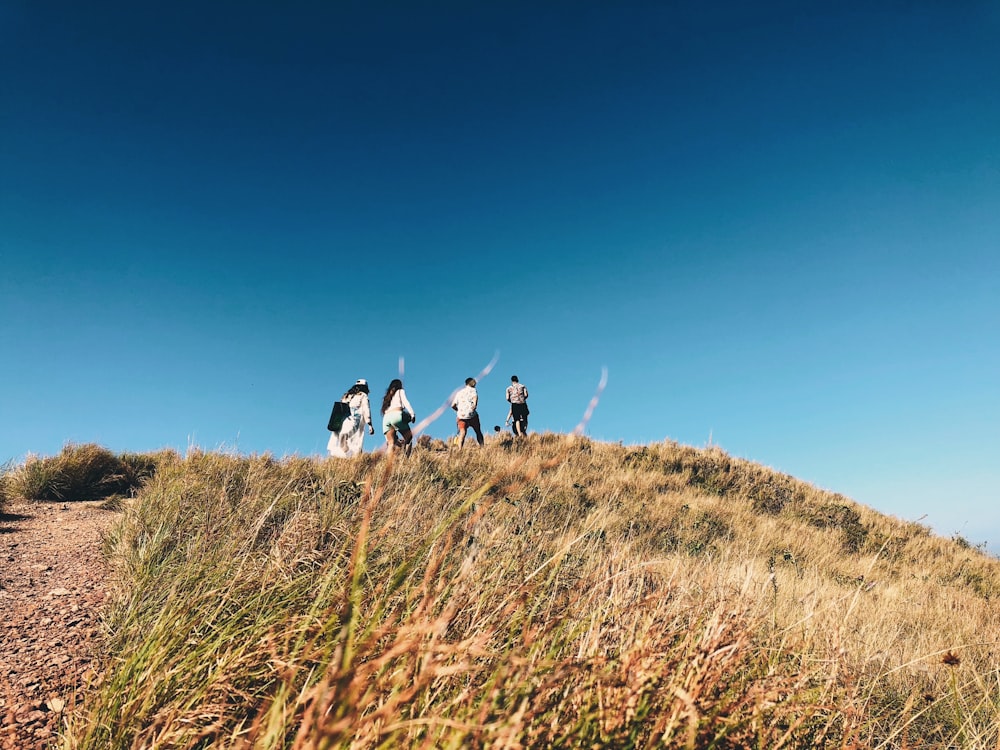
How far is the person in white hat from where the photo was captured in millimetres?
10633

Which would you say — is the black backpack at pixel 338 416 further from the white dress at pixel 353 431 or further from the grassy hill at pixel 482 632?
the grassy hill at pixel 482 632

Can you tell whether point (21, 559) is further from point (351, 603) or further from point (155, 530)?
point (351, 603)

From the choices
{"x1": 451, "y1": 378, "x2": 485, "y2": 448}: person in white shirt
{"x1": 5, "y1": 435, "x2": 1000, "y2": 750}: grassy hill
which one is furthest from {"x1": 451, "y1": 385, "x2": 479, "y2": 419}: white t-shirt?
{"x1": 5, "y1": 435, "x2": 1000, "y2": 750}: grassy hill

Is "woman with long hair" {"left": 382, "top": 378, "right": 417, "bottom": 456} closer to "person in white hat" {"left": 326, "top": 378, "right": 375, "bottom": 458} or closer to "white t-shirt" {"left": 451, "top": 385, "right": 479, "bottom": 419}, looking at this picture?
"person in white hat" {"left": 326, "top": 378, "right": 375, "bottom": 458}

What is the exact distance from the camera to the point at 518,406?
16.9 metres

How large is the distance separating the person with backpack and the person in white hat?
612 centimetres

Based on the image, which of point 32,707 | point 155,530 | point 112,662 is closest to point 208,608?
point 112,662

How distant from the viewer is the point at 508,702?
162cm

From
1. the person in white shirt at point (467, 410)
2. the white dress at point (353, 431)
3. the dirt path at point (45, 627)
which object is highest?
the person in white shirt at point (467, 410)

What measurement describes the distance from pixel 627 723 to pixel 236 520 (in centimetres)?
396

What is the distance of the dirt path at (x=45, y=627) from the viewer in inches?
106

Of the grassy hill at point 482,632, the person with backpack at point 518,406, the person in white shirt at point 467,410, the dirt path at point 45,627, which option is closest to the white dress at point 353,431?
the grassy hill at point 482,632

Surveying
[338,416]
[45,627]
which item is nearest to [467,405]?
[338,416]

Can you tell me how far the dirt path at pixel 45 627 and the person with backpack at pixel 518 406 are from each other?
11.7 meters
